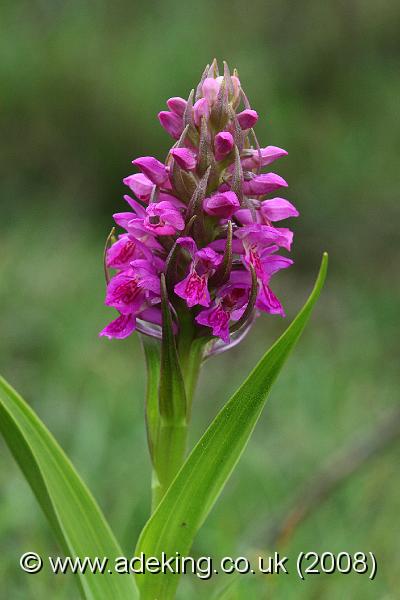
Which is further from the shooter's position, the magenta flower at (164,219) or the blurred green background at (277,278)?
the blurred green background at (277,278)

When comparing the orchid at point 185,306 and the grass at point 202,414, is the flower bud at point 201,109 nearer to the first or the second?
the orchid at point 185,306

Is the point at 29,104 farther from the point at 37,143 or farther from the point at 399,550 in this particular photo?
the point at 399,550

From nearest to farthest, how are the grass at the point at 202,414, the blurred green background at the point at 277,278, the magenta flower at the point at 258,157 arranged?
the magenta flower at the point at 258,157 → the grass at the point at 202,414 → the blurred green background at the point at 277,278

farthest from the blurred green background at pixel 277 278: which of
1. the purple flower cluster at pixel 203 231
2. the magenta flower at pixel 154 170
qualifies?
the magenta flower at pixel 154 170

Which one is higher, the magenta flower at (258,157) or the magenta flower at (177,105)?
the magenta flower at (177,105)

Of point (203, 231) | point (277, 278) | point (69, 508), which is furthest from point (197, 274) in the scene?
point (277, 278)

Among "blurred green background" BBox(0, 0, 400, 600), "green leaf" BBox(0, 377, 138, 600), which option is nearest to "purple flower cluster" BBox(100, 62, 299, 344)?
"green leaf" BBox(0, 377, 138, 600)

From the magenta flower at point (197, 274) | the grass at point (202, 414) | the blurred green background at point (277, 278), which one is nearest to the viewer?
the magenta flower at point (197, 274)
